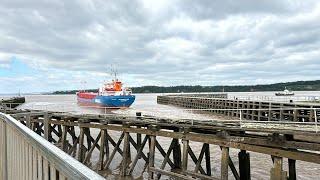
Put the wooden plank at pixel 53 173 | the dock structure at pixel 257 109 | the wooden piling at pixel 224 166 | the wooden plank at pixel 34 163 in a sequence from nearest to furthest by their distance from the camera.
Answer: the wooden plank at pixel 53 173, the wooden plank at pixel 34 163, the wooden piling at pixel 224 166, the dock structure at pixel 257 109

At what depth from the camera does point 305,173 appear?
67.3 feet

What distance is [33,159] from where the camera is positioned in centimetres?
405

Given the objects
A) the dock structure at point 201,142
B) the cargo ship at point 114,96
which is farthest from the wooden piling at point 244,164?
the cargo ship at point 114,96

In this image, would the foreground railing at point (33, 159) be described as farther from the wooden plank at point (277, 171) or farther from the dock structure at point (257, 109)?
the dock structure at point (257, 109)

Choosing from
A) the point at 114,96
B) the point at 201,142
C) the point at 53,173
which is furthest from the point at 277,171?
the point at 114,96

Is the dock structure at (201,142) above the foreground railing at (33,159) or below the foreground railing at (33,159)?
below

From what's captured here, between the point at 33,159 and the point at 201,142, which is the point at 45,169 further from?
the point at 201,142

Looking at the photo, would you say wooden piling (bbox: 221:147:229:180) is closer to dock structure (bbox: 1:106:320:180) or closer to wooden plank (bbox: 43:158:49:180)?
dock structure (bbox: 1:106:320:180)

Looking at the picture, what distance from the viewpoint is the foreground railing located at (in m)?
2.58

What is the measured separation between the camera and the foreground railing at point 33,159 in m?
2.58

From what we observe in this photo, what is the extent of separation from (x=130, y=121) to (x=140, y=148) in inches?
56.5

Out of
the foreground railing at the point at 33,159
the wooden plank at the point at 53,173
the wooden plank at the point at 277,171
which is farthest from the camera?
the wooden plank at the point at 277,171

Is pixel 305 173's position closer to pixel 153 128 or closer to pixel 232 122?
pixel 232 122

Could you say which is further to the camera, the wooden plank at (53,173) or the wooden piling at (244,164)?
the wooden piling at (244,164)
